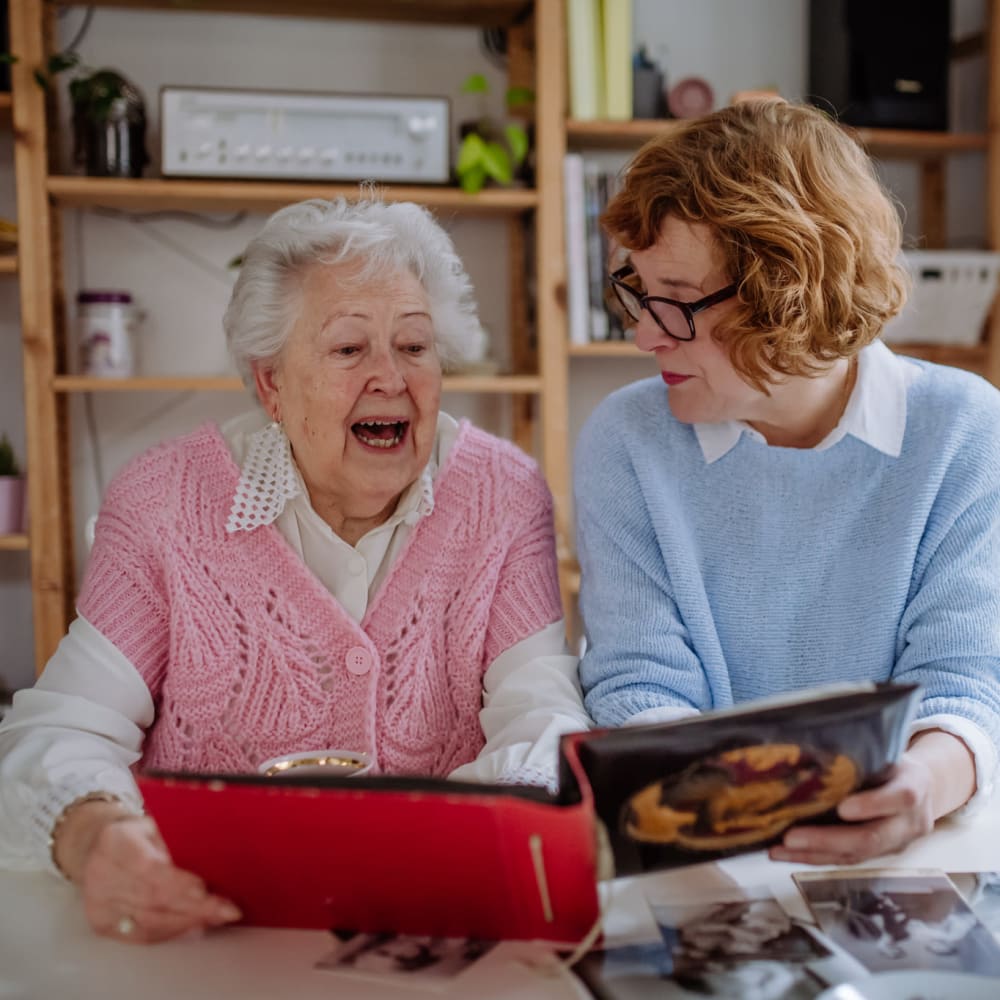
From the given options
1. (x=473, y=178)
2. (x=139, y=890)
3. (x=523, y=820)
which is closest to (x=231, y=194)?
(x=473, y=178)

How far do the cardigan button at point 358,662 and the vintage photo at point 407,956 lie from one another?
0.44 m

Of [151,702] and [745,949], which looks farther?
[151,702]

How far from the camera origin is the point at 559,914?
0.84 m

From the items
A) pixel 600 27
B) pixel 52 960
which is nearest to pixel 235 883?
pixel 52 960

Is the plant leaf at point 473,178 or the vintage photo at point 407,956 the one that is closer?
the vintage photo at point 407,956

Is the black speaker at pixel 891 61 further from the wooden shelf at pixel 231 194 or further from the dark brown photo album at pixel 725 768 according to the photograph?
the dark brown photo album at pixel 725 768

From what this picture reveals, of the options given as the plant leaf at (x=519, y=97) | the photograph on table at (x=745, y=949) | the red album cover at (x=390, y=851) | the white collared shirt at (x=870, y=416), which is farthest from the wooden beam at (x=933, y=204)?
the red album cover at (x=390, y=851)

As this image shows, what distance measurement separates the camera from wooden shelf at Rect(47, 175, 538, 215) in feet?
7.89

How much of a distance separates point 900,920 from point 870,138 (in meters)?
2.24

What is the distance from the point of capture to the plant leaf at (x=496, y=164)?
248 centimetres

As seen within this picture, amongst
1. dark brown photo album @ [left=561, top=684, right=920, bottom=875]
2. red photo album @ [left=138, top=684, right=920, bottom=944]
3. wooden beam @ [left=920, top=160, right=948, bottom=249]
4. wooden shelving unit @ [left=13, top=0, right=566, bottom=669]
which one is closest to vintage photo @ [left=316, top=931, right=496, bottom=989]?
red photo album @ [left=138, top=684, right=920, bottom=944]

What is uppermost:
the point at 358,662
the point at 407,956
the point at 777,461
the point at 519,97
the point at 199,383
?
the point at 519,97

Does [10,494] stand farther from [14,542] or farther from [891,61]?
[891,61]

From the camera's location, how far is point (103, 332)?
2486mm
